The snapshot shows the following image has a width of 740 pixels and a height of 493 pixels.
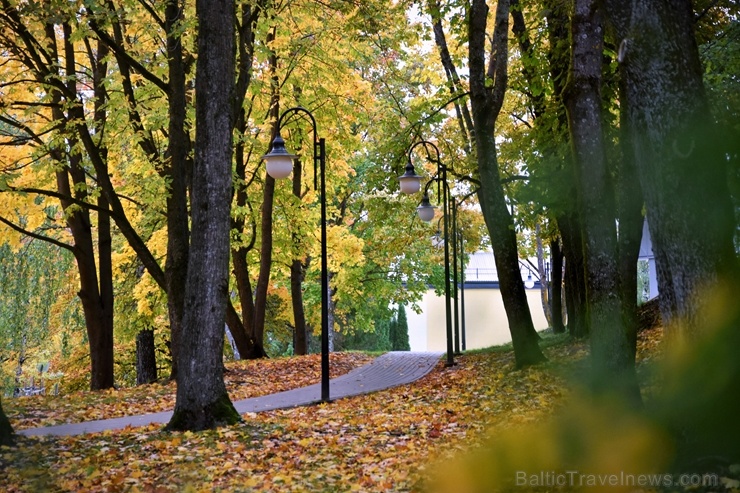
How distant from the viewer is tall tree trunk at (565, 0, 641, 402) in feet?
26.0

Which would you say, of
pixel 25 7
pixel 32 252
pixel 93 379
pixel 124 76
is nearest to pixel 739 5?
pixel 25 7

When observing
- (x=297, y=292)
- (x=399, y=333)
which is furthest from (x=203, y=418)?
(x=399, y=333)

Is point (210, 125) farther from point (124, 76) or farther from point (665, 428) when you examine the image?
point (124, 76)

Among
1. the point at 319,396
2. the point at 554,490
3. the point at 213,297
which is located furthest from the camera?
the point at 319,396

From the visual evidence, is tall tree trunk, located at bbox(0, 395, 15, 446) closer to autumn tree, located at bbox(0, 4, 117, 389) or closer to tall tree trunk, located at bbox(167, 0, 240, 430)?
tall tree trunk, located at bbox(167, 0, 240, 430)

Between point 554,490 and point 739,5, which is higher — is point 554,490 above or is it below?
below

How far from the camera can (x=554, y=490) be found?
5.66 meters

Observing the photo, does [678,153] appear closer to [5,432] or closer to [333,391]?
[5,432]

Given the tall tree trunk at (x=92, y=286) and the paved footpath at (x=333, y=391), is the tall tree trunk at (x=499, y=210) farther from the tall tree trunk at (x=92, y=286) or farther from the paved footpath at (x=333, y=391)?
the tall tree trunk at (x=92, y=286)

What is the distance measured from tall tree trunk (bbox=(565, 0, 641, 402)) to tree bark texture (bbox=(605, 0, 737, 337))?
6.48ft

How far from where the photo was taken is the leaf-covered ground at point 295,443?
648 centimetres

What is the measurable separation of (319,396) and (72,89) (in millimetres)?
8774

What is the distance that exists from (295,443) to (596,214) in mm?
4211

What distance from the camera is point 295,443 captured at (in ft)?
27.4
